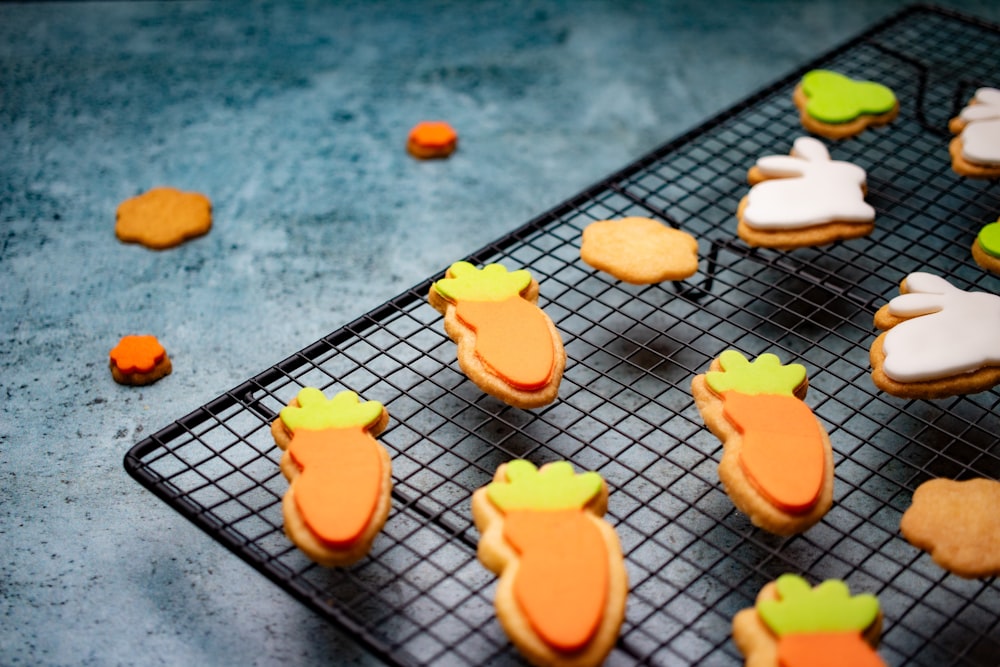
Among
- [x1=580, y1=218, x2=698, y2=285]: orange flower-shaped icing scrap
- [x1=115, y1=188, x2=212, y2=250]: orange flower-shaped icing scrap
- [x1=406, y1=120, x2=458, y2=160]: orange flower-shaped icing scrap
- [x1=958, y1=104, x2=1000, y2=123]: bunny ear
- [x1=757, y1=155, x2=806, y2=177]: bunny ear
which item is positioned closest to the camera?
[x1=580, y1=218, x2=698, y2=285]: orange flower-shaped icing scrap

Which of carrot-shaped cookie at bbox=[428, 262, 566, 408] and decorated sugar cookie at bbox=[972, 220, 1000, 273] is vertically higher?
carrot-shaped cookie at bbox=[428, 262, 566, 408]

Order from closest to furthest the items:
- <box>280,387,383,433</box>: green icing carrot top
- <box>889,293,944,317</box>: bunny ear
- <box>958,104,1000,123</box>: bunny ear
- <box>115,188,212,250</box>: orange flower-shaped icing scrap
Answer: <box>280,387,383,433</box>: green icing carrot top, <box>889,293,944,317</box>: bunny ear, <box>958,104,1000,123</box>: bunny ear, <box>115,188,212,250</box>: orange flower-shaped icing scrap

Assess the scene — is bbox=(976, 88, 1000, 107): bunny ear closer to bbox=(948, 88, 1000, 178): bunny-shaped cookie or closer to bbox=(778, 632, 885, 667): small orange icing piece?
bbox=(948, 88, 1000, 178): bunny-shaped cookie

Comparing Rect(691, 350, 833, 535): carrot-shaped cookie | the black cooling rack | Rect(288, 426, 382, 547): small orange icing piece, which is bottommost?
the black cooling rack

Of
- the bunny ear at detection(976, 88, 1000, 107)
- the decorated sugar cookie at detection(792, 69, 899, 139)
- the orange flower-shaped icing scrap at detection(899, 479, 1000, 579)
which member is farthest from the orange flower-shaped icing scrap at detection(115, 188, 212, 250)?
the bunny ear at detection(976, 88, 1000, 107)

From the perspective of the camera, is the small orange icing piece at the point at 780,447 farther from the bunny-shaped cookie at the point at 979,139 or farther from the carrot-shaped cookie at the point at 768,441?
the bunny-shaped cookie at the point at 979,139

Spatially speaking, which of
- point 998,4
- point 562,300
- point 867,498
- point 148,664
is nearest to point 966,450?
point 867,498

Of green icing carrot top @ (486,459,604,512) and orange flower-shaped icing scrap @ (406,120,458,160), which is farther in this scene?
orange flower-shaped icing scrap @ (406,120,458,160)
